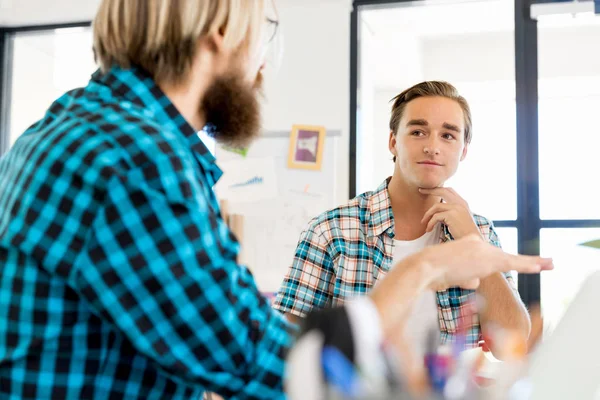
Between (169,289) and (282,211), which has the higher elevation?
(282,211)

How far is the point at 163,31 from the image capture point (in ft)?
3.06

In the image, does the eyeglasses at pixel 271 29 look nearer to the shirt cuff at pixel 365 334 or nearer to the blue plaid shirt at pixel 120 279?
the blue plaid shirt at pixel 120 279

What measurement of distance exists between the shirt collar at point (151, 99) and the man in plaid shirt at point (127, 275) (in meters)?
0.03

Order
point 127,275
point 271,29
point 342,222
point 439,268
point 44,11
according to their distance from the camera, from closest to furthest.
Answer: point 127,275 → point 439,268 → point 271,29 → point 342,222 → point 44,11

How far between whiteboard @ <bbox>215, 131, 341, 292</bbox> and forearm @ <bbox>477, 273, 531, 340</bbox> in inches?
67.5

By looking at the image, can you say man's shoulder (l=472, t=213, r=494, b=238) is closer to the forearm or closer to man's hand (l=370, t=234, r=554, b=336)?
the forearm

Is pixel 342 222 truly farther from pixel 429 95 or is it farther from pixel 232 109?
pixel 232 109

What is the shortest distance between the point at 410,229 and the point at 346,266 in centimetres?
22

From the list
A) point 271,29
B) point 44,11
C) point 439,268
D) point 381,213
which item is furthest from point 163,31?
point 44,11

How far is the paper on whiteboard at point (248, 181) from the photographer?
349 centimetres

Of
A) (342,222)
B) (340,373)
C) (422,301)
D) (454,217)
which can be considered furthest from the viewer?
(342,222)

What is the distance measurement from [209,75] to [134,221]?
1.15ft

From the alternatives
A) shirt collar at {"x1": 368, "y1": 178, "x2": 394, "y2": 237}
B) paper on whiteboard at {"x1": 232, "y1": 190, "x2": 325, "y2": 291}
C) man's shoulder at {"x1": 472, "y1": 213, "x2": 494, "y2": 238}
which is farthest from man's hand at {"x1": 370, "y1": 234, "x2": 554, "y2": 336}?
paper on whiteboard at {"x1": 232, "y1": 190, "x2": 325, "y2": 291}

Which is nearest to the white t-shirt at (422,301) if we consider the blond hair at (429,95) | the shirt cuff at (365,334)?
the blond hair at (429,95)
